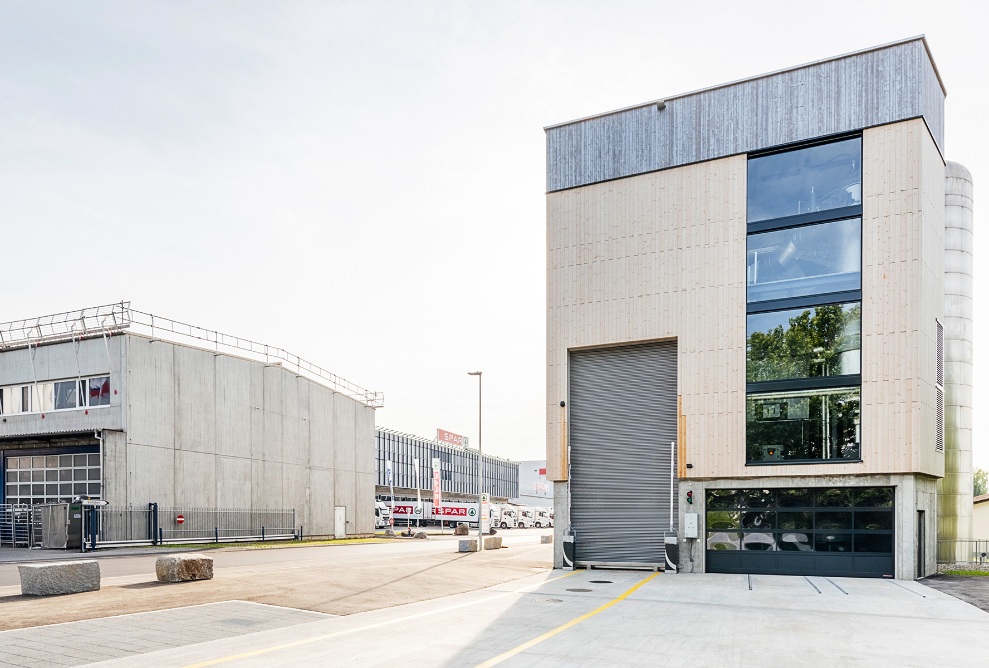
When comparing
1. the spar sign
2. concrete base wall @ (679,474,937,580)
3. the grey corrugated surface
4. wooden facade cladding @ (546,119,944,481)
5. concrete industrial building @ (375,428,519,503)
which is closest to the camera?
concrete base wall @ (679,474,937,580)

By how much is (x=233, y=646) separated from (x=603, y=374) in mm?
18559

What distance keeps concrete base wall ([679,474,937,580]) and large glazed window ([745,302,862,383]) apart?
310 centimetres

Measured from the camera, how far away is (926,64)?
82.1ft

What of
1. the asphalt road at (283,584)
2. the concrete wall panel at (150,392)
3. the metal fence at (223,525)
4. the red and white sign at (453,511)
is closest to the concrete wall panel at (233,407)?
the metal fence at (223,525)

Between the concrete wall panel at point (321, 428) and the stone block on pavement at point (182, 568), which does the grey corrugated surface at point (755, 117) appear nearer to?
the stone block on pavement at point (182, 568)

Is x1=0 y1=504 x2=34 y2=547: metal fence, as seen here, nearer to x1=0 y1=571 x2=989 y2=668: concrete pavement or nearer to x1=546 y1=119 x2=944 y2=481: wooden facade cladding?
x1=546 y1=119 x2=944 y2=481: wooden facade cladding

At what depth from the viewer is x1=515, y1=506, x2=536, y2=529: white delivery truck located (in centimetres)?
9063

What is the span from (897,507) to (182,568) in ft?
62.4

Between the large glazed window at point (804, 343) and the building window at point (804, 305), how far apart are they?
29 mm

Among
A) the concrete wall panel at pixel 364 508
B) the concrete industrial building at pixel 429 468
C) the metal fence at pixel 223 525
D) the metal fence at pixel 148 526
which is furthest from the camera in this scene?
the concrete industrial building at pixel 429 468

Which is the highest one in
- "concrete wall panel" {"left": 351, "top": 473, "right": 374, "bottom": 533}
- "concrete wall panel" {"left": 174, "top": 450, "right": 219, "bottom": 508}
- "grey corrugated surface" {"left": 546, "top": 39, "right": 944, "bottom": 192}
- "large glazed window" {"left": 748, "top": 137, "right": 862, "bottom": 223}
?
"grey corrugated surface" {"left": 546, "top": 39, "right": 944, "bottom": 192}

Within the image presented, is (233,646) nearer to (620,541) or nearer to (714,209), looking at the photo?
(620,541)

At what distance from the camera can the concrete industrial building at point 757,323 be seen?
949 inches

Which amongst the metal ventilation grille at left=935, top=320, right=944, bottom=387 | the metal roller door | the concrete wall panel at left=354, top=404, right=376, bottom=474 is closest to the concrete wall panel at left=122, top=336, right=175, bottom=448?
the concrete wall panel at left=354, top=404, right=376, bottom=474
